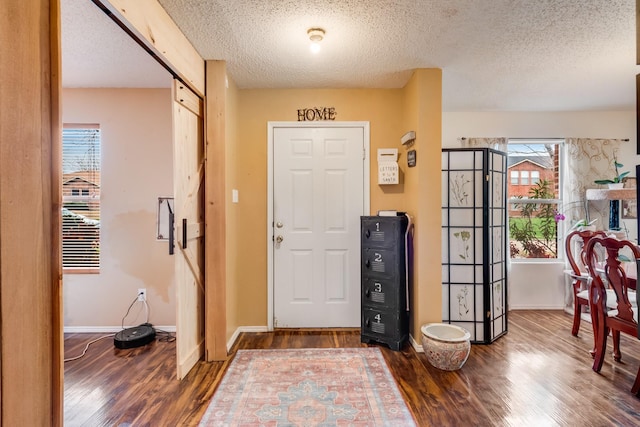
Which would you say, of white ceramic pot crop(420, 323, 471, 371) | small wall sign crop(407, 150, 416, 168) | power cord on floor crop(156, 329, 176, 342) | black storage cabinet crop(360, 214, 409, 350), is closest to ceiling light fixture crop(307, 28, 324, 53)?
small wall sign crop(407, 150, 416, 168)

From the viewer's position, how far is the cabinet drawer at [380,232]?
275cm

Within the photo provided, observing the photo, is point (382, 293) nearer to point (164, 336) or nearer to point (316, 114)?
point (316, 114)

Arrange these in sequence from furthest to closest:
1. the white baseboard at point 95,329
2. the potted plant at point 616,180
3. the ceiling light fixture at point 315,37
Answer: the potted plant at point 616,180, the white baseboard at point 95,329, the ceiling light fixture at point 315,37

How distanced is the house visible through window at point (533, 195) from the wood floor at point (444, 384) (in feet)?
4.37

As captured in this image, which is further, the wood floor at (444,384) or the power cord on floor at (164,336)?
the power cord on floor at (164,336)

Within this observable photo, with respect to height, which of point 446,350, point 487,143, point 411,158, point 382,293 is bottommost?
point 446,350

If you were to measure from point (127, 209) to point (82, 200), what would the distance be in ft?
1.57

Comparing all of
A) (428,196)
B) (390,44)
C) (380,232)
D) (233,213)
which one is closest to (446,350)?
(380,232)

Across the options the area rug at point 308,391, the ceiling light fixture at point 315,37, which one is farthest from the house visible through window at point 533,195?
the ceiling light fixture at point 315,37

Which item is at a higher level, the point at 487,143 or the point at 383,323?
the point at 487,143

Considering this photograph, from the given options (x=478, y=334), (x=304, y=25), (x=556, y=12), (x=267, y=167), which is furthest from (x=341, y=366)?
(x=556, y=12)

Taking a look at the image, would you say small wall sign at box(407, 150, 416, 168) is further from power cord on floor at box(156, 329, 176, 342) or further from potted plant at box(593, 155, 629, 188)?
power cord on floor at box(156, 329, 176, 342)

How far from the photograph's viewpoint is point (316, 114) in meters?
3.21

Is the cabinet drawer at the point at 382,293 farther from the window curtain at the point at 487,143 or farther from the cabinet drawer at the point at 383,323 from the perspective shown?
the window curtain at the point at 487,143
